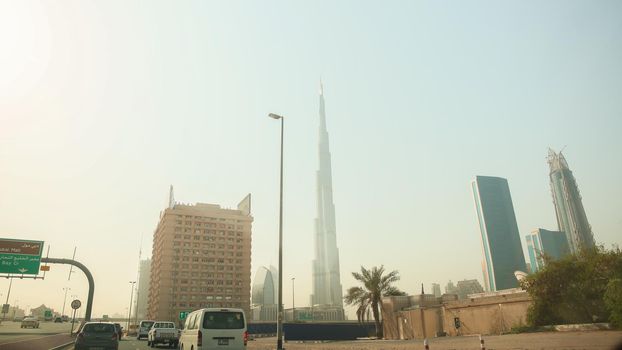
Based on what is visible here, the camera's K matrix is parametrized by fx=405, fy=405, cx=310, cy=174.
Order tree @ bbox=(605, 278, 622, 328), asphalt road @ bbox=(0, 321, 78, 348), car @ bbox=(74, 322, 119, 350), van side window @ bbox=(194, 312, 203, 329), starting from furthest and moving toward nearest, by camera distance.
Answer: asphalt road @ bbox=(0, 321, 78, 348) → tree @ bbox=(605, 278, 622, 328) → car @ bbox=(74, 322, 119, 350) → van side window @ bbox=(194, 312, 203, 329)

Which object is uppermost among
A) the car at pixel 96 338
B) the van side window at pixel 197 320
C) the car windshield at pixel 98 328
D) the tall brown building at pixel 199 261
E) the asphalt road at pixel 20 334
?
the tall brown building at pixel 199 261

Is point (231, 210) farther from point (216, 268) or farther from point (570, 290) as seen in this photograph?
point (570, 290)

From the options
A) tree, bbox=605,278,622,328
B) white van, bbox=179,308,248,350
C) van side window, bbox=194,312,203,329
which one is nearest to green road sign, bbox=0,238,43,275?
white van, bbox=179,308,248,350

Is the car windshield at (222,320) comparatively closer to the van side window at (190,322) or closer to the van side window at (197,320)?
the van side window at (197,320)

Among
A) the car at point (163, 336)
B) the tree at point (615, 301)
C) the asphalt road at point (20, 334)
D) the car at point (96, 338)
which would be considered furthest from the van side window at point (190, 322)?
the tree at point (615, 301)

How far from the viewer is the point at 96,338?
19.3m

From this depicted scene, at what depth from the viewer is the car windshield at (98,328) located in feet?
64.1

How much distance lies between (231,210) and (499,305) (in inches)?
5026

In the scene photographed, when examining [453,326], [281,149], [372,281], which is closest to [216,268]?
[372,281]

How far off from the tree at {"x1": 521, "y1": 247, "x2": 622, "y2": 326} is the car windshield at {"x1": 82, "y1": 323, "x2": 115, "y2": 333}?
90.1 feet

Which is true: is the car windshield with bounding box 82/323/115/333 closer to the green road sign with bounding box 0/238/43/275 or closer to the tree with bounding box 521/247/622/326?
the green road sign with bounding box 0/238/43/275

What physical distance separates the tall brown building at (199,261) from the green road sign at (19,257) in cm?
8928

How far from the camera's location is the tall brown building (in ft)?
420

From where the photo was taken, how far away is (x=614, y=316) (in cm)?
2297
